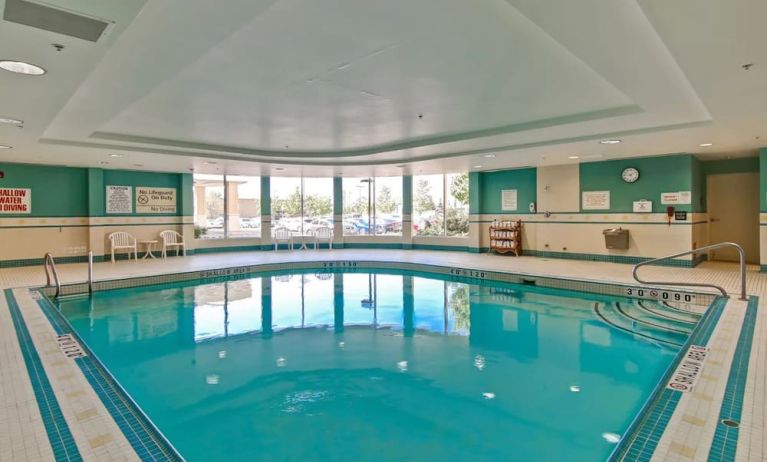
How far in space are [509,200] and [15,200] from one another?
11078 mm

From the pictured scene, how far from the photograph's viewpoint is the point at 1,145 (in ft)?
20.9

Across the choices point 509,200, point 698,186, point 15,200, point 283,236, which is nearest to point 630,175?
point 698,186

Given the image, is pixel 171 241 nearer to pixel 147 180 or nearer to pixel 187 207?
pixel 187 207

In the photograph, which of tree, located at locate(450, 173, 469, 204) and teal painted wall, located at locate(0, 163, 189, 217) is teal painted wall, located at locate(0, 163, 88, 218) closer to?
teal painted wall, located at locate(0, 163, 189, 217)

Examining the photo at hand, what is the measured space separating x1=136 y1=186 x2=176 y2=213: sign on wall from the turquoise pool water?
159 inches

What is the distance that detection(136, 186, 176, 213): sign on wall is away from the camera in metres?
10.1

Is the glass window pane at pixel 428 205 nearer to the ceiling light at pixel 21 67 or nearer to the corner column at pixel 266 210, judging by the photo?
the corner column at pixel 266 210

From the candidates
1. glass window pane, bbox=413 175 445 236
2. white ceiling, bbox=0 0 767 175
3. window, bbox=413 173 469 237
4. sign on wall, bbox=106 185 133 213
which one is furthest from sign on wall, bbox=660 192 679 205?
sign on wall, bbox=106 185 133 213

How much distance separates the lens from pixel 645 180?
328 inches

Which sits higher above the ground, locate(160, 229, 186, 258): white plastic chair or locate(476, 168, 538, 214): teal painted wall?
locate(476, 168, 538, 214): teal painted wall

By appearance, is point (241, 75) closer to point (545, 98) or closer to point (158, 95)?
point (158, 95)

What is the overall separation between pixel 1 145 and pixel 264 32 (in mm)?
6124

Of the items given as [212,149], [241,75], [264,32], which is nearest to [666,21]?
[264,32]

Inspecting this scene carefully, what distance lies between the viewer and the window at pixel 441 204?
1177cm
